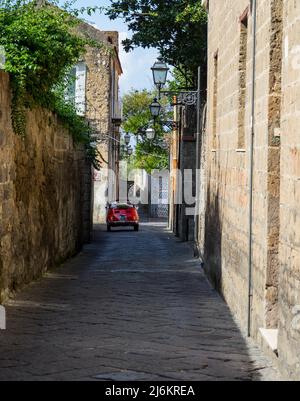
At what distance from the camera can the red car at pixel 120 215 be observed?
36.5 meters

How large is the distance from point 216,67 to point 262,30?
592 cm

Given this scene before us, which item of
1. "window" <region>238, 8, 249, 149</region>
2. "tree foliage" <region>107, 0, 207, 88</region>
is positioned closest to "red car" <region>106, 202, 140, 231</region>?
"tree foliage" <region>107, 0, 207, 88</region>

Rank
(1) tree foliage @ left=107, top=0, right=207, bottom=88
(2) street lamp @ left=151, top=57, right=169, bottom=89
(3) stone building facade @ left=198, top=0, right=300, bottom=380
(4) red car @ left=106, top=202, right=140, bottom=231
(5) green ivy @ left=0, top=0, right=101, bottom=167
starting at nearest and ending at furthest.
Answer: (3) stone building facade @ left=198, top=0, right=300, bottom=380, (5) green ivy @ left=0, top=0, right=101, bottom=167, (2) street lamp @ left=151, top=57, right=169, bottom=89, (1) tree foliage @ left=107, top=0, right=207, bottom=88, (4) red car @ left=106, top=202, right=140, bottom=231

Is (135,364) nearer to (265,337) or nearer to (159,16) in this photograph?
(265,337)

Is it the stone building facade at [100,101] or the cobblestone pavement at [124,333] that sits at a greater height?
the stone building facade at [100,101]

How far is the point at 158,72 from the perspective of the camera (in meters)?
20.3

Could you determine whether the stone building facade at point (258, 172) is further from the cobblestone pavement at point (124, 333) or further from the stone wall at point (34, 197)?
the stone wall at point (34, 197)

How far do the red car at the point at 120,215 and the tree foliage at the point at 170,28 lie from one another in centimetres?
1202

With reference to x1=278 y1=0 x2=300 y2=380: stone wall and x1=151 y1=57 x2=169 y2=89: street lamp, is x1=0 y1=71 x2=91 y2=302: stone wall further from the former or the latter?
x1=278 y1=0 x2=300 y2=380: stone wall

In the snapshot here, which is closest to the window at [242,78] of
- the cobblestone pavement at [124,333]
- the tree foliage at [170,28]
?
the cobblestone pavement at [124,333]

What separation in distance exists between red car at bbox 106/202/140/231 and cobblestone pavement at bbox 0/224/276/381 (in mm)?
22566

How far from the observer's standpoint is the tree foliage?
2409 cm

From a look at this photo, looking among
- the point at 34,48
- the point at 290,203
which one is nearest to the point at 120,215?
the point at 34,48
